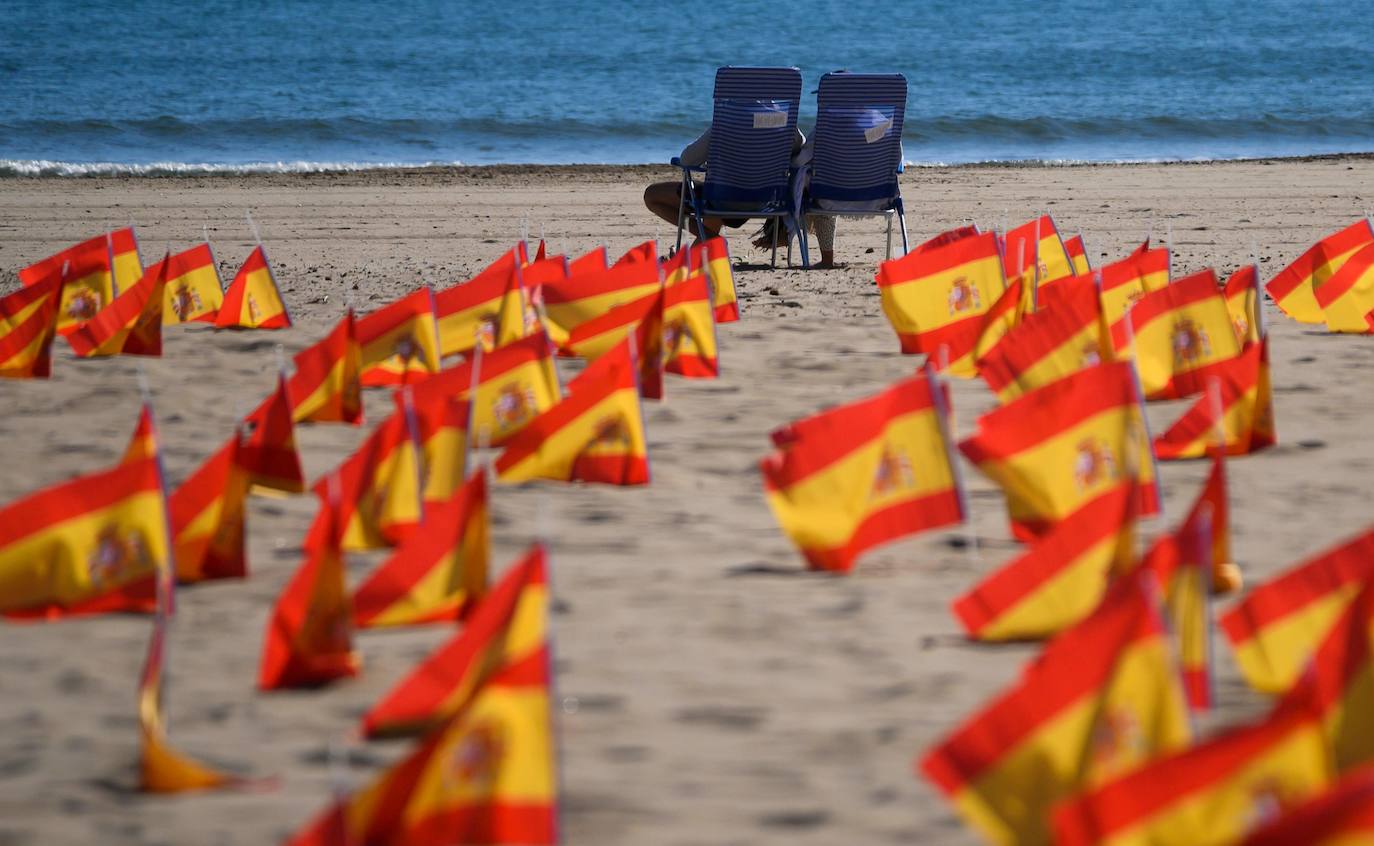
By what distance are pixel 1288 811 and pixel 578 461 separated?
2931mm

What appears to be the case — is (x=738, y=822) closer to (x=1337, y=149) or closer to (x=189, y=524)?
(x=189, y=524)

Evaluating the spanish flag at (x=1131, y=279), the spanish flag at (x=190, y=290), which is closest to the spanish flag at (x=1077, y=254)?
the spanish flag at (x=1131, y=279)

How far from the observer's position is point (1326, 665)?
9.00ft

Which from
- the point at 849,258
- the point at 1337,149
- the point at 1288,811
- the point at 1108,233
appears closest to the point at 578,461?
the point at 1288,811

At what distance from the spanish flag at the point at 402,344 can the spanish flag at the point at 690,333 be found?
2.83ft

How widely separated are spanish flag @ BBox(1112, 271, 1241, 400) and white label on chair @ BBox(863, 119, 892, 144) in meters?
3.80

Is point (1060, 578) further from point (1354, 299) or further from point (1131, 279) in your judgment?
point (1354, 299)

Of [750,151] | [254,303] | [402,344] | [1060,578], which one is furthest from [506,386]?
[750,151]

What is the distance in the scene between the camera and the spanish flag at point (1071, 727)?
246cm

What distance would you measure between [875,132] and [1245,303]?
358 centimetres

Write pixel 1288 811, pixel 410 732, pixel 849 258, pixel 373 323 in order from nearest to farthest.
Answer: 1. pixel 1288 811
2. pixel 410 732
3. pixel 373 323
4. pixel 849 258

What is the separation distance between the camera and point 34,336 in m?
6.48

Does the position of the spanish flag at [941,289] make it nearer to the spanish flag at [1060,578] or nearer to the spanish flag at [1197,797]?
the spanish flag at [1060,578]

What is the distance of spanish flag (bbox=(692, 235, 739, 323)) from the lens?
759cm
